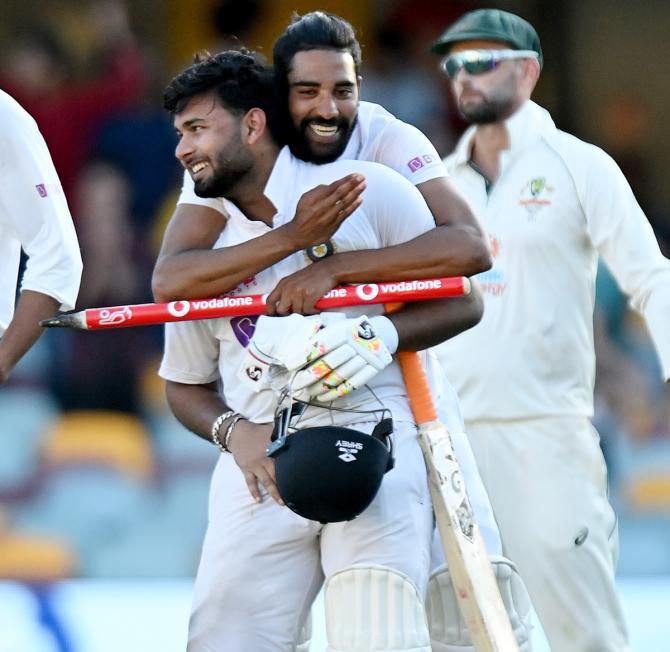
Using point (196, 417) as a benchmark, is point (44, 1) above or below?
above

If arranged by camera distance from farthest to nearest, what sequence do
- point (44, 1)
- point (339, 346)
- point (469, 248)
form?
point (44, 1) < point (469, 248) < point (339, 346)

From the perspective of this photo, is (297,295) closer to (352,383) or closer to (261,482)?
(352,383)

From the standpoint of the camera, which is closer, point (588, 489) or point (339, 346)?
point (339, 346)

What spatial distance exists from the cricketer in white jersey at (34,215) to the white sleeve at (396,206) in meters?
0.72

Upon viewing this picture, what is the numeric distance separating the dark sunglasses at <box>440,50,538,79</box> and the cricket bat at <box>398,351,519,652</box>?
67.6 inches

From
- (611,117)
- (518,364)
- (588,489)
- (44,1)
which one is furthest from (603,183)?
(44,1)

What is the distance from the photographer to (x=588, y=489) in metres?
4.51

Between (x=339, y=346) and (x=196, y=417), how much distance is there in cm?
51

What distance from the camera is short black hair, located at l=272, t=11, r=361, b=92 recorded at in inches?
135

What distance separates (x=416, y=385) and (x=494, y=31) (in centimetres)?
183

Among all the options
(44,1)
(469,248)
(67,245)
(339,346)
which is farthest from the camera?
(44,1)

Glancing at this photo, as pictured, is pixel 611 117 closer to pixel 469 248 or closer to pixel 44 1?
pixel 44 1

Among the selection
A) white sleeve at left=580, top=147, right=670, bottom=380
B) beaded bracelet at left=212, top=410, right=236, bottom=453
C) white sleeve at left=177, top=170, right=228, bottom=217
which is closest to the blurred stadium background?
white sleeve at left=580, top=147, right=670, bottom=380

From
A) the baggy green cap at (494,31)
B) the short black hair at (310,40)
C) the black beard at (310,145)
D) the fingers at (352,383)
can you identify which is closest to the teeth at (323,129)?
the black beard at (310,145)
